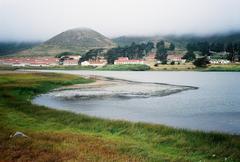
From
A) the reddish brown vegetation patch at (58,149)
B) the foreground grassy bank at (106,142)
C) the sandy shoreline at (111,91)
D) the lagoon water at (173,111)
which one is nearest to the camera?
the reddish brown vegetation patch at (58,149)

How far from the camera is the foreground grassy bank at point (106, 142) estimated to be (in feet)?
68.9

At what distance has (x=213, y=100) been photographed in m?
64.6

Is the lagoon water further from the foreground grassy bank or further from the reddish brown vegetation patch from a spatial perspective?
the reddish brown vegetation patch

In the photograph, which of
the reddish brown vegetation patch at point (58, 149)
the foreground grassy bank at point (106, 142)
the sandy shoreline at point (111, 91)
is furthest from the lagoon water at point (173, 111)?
the reddish brown vegetation patch at point (58, 149)

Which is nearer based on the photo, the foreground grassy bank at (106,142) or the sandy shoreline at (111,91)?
the foreground grassy bank at (106,142)

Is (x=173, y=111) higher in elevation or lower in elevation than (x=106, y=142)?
lower

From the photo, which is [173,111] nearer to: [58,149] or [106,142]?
[106,142]

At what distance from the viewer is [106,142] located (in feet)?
80.7

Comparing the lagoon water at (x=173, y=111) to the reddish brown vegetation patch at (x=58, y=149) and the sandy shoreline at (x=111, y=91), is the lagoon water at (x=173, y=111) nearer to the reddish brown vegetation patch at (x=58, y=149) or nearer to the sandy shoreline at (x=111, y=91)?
the sandy shoreline at (x=111, y=91)

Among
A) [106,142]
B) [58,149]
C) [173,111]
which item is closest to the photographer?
[58,149]

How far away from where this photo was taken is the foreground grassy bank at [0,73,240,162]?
21000mm

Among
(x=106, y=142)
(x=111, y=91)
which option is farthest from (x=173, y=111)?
(x=111, y=91)

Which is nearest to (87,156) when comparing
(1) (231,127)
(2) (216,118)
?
(1) (231,127)

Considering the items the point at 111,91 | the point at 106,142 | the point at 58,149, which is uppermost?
the point at 58,149
